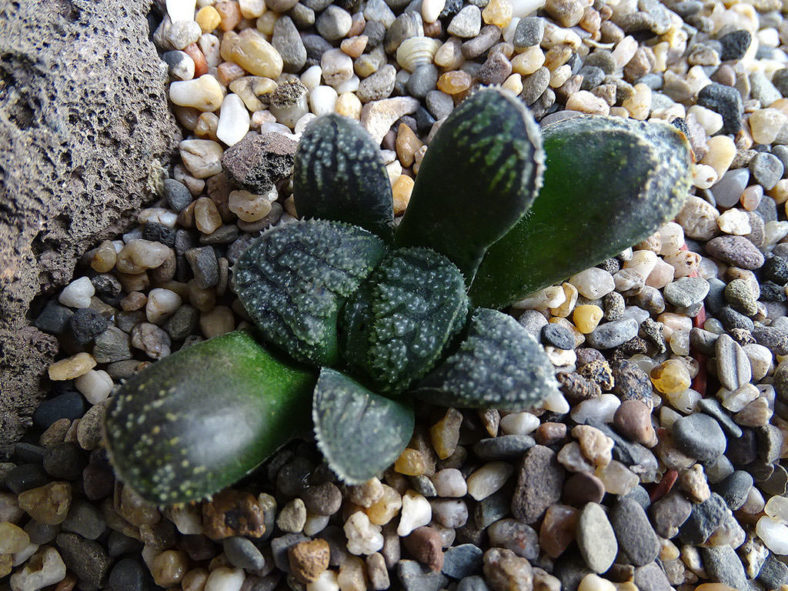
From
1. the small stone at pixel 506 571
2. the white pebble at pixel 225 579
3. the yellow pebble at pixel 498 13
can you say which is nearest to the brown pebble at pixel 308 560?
the white pebble at pixel 225 579

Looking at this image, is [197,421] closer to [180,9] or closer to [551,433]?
[551,433]

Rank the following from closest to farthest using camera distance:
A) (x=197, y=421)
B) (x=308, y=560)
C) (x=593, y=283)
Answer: (x=197, y=421) → (x=308, y=560) → (x=593, y=283)

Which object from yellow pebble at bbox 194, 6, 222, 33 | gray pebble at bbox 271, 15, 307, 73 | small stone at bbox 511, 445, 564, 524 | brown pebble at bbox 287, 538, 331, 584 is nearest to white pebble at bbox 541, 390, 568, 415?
small stone at bbox 511, 445, 564, 524

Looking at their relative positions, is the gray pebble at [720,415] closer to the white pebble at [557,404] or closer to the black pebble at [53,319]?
the white pebble at [557,404]

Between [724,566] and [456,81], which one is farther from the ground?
[456,81]

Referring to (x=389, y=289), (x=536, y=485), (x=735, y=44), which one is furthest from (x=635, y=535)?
(x=735, y=44)

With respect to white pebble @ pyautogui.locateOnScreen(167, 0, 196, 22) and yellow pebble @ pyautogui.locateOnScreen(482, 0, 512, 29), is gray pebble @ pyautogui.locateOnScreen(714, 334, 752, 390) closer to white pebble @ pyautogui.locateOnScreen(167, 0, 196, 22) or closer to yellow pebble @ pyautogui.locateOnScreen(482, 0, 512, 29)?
yellow pebble @ pyautogui.locateOnScreen(482, 0, 512, 29)
